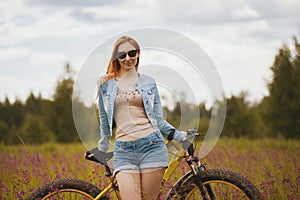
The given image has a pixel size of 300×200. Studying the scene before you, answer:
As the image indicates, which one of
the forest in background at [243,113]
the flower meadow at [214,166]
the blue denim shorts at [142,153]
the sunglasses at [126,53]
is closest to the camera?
the blue denim shorts at [142,153]

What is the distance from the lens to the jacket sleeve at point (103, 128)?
12.0ft

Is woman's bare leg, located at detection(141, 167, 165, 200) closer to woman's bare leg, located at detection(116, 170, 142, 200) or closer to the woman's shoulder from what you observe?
woman's bare leg, located at detection(116, 170, 142, 200)

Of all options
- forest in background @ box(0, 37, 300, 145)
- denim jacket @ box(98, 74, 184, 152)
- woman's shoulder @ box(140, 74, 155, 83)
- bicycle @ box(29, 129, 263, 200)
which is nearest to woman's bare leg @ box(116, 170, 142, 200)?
bicycle @ box(29, 129, 263, 200)

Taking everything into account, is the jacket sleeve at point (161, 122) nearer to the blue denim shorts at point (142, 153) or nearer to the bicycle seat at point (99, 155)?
the blue denim shorts at point (142, 153)

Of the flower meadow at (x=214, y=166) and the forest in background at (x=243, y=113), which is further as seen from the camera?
the forest in background at (x=243, y=113)

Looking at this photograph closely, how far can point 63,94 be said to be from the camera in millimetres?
21641

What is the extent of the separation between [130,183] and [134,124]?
42 cm

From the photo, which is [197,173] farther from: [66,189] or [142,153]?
[66,189]

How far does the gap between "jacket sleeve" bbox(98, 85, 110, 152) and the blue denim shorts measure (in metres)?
0.19

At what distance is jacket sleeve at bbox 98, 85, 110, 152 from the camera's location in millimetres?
3645

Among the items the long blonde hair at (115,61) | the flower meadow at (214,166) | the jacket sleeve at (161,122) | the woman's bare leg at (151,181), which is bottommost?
the flower meadow at (214,166)

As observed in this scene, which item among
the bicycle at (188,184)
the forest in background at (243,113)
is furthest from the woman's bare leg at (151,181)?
the forest in background at (243,113)

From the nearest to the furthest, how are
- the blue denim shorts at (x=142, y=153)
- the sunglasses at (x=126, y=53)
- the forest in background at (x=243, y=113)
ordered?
the blue denim shorts at (x=142, y=153) < the sunglasses at (x=126, y=53) < the forest in background at (x=243, y=113)

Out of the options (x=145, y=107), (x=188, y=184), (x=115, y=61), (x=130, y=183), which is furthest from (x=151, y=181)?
(x=115, y=61)
